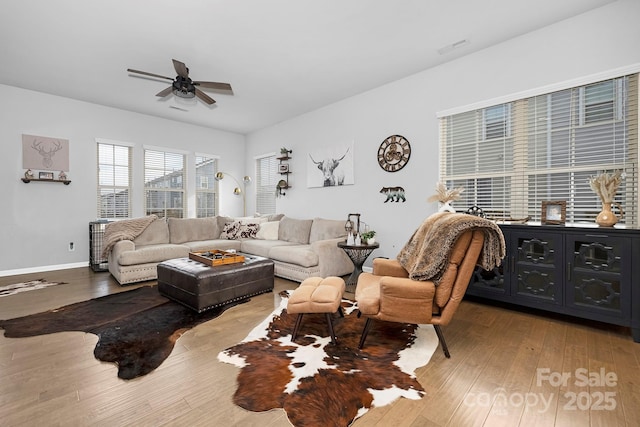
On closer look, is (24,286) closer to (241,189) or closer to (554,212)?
(241,189)

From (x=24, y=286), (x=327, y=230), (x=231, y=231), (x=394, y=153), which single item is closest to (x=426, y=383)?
(x=327, y=230)

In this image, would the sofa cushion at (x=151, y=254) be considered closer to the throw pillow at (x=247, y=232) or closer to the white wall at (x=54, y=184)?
the throw pillow at (x=247, y=232)

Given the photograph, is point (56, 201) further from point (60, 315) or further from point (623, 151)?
point (623, 151)

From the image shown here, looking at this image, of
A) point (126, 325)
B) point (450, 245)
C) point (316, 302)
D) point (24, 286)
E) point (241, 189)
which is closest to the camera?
point (450, 245)

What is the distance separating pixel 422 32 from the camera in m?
3.09

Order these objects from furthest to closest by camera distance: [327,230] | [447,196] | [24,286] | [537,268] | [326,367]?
[327,230]
[24,286]
[447,196]
[537,268]
[326,367]

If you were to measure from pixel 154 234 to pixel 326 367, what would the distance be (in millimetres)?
→ 4085

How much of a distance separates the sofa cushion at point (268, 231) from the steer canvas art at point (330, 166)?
1.04m

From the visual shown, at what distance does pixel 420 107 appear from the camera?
4004 mm

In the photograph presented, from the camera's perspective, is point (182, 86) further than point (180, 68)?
Yes

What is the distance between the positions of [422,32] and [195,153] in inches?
209

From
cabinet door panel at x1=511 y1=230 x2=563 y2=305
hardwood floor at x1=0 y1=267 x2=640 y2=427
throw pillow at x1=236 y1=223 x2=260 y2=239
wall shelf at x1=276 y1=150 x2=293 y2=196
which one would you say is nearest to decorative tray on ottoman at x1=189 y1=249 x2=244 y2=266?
hardwood floor at x1=0 y1=267 x2=640 y2=427

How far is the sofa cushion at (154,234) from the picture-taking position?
466 centimetres

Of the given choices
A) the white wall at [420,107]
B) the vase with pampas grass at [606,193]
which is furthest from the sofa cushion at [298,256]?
the vase with pampas grass at [606,193]
